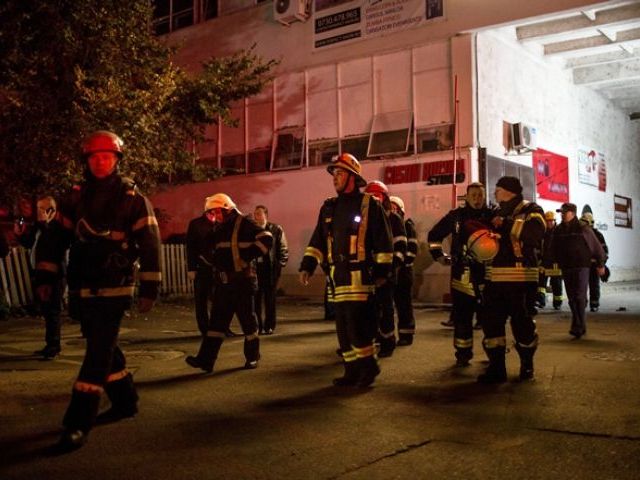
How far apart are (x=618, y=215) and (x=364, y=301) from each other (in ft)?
70.9

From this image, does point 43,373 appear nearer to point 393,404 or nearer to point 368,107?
point 393,404

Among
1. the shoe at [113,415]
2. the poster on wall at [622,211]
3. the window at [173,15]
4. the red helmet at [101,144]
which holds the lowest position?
the shoe at [113,415]

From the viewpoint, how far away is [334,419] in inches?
198

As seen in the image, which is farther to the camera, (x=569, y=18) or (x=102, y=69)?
(x=569, y=18)

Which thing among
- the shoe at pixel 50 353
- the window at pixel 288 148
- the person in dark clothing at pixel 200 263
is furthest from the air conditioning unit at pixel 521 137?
the shoe at pixel 50 353

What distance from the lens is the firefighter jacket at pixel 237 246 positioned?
284 inches

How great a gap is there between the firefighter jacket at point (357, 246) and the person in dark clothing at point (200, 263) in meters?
2.98

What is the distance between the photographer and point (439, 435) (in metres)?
4.55

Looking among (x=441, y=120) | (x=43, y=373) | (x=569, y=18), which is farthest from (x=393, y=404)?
(x=569, y=18)

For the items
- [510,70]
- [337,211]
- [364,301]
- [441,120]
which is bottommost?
[364,301]

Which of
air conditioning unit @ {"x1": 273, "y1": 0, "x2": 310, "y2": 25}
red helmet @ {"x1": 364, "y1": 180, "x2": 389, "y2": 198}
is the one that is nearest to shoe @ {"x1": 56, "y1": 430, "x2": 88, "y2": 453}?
red helmet @ {"x1": 364, "y1": 180, "x2": 389, "y2": 198}

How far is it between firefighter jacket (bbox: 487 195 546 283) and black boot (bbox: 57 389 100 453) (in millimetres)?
3712

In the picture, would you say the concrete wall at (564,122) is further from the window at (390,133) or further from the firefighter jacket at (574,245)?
the firefighter jacket at (574,245)

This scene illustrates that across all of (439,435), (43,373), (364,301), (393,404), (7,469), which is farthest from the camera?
(43,373)
